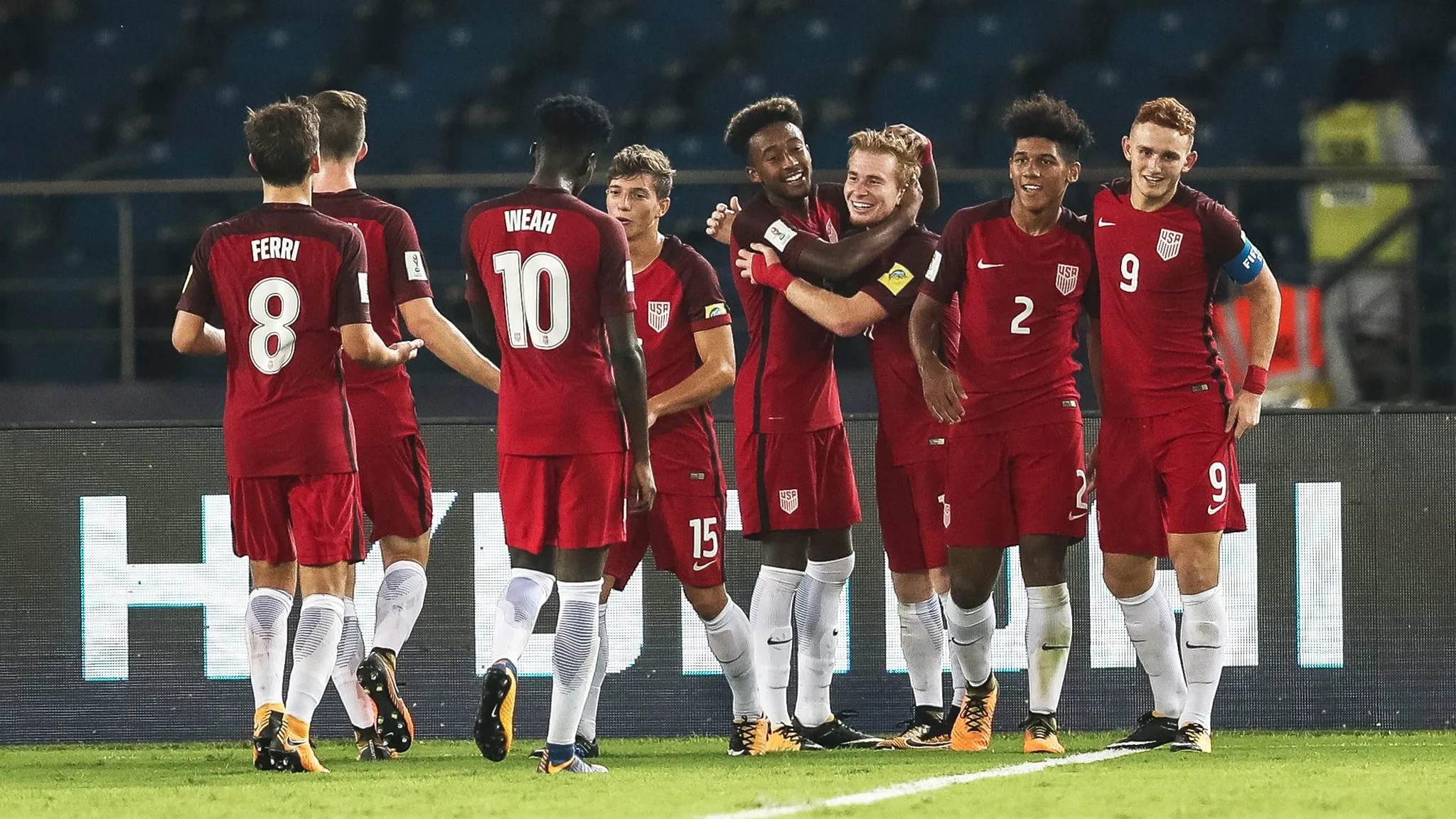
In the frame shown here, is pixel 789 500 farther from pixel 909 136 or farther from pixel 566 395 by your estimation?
pixel 909 136

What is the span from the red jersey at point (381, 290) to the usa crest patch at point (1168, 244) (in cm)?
209

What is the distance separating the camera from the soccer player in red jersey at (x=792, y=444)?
215 inches

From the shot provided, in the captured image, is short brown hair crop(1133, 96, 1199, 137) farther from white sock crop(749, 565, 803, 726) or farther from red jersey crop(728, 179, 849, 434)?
white sock crop(749, 565, 803, 726)

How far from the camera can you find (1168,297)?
16.8 feet

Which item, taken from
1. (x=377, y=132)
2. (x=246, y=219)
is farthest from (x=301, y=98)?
(x=377, y=132)

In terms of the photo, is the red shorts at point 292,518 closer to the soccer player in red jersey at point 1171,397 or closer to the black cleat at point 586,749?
the black cleat at point 586,749

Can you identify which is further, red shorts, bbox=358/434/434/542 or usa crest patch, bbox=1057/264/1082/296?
red shorts, bbox=358/434/434/542

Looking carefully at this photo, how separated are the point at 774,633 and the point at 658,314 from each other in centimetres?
102

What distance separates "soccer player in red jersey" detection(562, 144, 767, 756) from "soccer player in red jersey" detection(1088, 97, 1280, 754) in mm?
1097

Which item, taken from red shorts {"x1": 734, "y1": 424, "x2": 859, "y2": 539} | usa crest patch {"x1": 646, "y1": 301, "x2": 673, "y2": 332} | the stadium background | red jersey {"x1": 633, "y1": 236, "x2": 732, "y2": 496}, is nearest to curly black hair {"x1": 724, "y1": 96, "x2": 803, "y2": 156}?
red jersey {"x1": 633, "y1": 236, "x2": 732, "y2": 496}

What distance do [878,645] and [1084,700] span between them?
0.71 metres

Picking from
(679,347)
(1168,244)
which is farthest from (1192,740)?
(679,347)

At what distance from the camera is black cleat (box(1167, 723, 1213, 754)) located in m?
5.12

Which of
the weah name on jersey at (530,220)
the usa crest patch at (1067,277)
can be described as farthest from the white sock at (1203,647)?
the weah name on jersey at (530,220)
